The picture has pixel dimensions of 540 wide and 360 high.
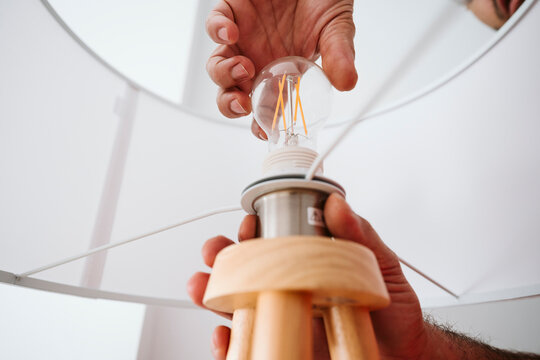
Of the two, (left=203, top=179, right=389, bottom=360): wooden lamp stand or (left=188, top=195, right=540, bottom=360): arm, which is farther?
(left=188, top=195, right=540, bottom=360): arm

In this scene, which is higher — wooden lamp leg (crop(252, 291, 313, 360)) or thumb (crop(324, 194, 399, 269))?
thumb (crop(324, 194, 399, 269))

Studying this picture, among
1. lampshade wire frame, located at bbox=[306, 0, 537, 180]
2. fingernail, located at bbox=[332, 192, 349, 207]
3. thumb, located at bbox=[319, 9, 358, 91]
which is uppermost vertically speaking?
lampshade wire frame, located at bbox=[306, 0, 537, 180]

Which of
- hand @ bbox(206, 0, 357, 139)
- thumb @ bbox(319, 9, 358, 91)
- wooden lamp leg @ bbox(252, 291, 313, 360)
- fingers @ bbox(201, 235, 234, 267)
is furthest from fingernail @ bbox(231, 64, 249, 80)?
wooden lamp leg @ bbox(252, 291, 313, 360)

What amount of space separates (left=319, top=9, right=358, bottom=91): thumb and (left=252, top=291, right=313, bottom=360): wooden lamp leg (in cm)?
21

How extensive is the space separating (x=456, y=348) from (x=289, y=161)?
0.38 metres

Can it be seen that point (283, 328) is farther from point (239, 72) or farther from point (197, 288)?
point (239, 72)

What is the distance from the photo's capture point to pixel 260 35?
0.49 meters

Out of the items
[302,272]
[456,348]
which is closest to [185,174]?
[302,272]

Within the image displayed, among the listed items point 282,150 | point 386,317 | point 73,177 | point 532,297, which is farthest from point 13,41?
point 532,297

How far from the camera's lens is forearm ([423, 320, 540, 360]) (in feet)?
1.35

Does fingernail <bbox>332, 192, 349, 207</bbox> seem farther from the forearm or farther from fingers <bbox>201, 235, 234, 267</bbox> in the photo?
the forearm

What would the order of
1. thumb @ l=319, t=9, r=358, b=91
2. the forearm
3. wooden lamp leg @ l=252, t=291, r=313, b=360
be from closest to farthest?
1. wooden lamp leg @ l=252, t=291, r=313, b=360
2. thumb @ l=319, t=9, r=358, b=91
3. the forearm

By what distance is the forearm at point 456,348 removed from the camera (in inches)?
16.2

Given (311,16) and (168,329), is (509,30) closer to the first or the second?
(311,16)
